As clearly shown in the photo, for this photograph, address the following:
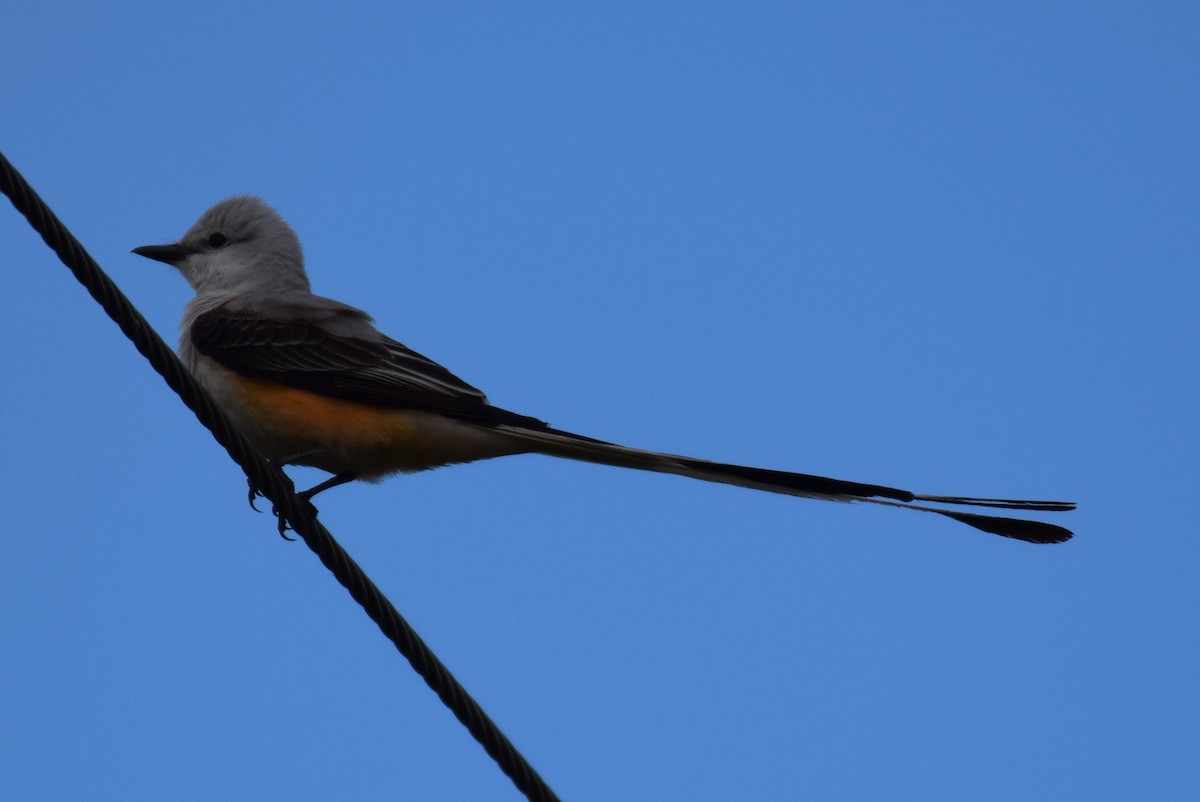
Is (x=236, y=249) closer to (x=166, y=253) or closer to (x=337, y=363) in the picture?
(x=166, y=253)

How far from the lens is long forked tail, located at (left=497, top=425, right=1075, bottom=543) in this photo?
3742 millimetres

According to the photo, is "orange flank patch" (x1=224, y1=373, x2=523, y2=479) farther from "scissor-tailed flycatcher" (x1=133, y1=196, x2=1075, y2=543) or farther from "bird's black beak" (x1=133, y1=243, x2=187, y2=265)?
"bird's black beak" (x1=133, y1=243, x2=187, y2=265)

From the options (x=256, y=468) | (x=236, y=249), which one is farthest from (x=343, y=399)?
(x=236, y=249)

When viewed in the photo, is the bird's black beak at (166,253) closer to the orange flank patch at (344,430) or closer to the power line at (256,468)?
the orange flank patch at (344,430)

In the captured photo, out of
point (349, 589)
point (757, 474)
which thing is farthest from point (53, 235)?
point (757, 474)

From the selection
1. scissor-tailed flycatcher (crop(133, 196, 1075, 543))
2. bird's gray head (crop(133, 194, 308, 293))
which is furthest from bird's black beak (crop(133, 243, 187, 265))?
scissor-tailed flycatcher (crop(133, 196, 1075, 543))

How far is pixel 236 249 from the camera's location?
6.49 metres

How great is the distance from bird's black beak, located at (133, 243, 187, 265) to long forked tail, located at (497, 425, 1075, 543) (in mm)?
2877

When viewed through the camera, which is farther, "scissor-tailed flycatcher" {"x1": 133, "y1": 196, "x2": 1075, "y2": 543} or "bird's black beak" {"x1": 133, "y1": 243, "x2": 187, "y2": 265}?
"bird's black beak" {"x1": 133, "y1": 243, "x2": 187, "y2": 265}

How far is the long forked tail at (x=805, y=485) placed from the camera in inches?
147

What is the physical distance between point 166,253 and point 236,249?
364mm

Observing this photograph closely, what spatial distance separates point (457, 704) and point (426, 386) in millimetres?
2115

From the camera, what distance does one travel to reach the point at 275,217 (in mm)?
6621

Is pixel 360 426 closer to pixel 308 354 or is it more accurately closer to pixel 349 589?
pixel 308 354
